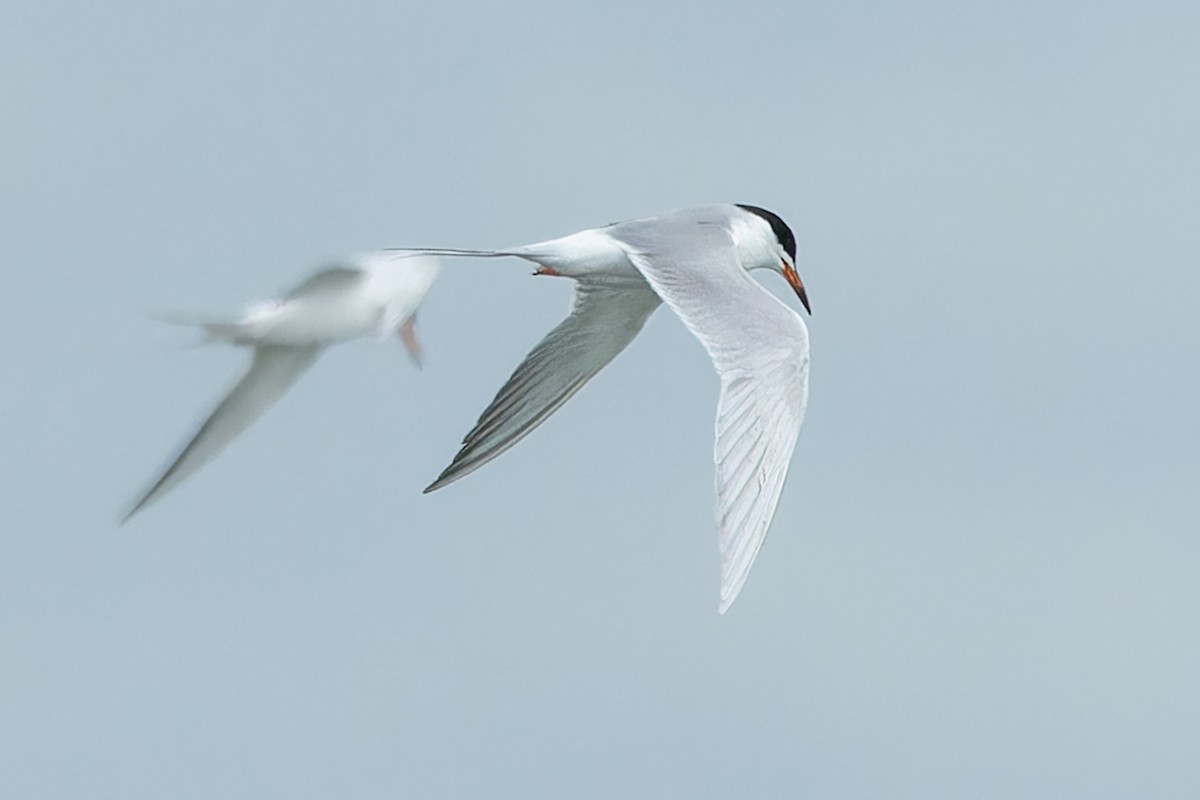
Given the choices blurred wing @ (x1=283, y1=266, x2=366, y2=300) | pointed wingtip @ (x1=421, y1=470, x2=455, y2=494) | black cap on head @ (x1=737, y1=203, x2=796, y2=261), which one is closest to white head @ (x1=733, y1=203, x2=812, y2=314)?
black cap on head @ (x1=737, y1=203, x2=796, y2=261)

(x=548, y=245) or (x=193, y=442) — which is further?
(x=548, y=245)

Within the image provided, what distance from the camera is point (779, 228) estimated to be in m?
14.5

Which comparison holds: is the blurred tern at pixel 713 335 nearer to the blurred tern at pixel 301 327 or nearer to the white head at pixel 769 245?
the white head at pixel 769 245

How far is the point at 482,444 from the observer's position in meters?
14.1

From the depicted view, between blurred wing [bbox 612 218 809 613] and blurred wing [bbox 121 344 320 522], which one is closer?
blurred wing [bbox 612 218 809 613]

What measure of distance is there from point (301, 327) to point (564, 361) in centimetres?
313

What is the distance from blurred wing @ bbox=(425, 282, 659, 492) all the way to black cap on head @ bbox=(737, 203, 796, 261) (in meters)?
0.80

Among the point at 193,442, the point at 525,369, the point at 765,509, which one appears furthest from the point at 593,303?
the point at 765,509

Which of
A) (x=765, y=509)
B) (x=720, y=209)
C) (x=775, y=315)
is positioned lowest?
(x=765, y=509)

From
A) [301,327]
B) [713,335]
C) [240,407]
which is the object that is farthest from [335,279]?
[713,335]

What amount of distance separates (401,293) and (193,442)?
5.85ft

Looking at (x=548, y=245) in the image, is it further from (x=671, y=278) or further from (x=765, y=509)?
(x=765, y=509)

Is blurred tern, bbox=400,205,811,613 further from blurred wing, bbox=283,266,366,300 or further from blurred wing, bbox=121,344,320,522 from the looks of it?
blurred wing, bbox=283,266,366,300

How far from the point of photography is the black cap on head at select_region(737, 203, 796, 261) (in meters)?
14.5
